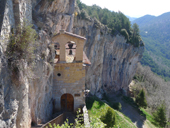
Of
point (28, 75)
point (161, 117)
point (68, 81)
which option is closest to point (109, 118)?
point (68, 81)

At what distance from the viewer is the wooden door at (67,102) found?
33.4 ft

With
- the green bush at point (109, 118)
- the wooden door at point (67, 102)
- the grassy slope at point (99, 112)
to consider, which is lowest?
the grassy slope at point (99, 112)

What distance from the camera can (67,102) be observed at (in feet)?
34.4

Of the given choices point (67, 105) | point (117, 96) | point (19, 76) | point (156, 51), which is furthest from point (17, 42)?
point (156, 51)

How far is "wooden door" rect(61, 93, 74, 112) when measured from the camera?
400 inches

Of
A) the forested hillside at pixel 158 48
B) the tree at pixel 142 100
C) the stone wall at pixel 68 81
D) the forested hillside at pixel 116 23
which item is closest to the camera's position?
the stone wall at pixel 68 81

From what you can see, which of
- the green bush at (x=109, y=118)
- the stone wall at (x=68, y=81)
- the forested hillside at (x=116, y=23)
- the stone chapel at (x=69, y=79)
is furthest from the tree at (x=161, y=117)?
the forested hillside at (x=116, y=23)

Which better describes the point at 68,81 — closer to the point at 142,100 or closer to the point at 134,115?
the point at 134,115

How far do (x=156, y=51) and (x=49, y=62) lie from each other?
100m

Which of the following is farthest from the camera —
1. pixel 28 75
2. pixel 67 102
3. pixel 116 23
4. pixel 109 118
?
pixel 116 23

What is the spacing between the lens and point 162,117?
66.8 feet

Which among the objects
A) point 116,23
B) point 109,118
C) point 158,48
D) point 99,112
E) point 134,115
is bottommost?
point 134,115

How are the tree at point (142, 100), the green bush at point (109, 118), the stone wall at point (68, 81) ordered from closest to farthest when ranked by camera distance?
the stone wall at point (68, 81), the green bush at point (109, 118), the tree at point (142, 100)

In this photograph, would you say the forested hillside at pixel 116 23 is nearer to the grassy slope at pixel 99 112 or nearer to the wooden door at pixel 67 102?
the grassy slope at pixel 99 112
